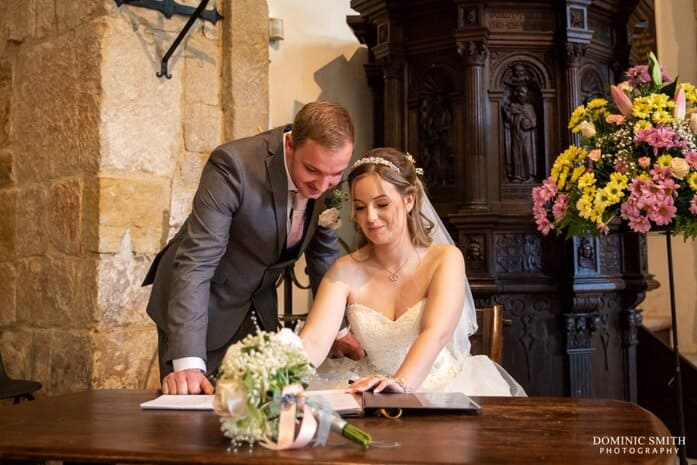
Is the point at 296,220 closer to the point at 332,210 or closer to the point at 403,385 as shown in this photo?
the point at 332,210

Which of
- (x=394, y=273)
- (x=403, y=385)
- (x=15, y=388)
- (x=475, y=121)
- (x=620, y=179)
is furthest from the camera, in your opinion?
(x=475, y=121)

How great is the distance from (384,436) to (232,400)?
0.32 metres

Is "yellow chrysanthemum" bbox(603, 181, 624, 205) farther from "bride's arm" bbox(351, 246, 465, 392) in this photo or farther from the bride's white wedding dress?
the bride's white wedding dress

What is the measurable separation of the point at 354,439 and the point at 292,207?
1325 millimetres

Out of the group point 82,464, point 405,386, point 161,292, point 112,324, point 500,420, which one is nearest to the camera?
point 82,464

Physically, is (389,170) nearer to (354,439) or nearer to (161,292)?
(161,292)

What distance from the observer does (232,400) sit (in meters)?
1.33

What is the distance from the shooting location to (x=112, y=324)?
3.11m

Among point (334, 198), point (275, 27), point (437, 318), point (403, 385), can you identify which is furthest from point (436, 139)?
point (403, 385)

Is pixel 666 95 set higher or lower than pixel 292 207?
higher

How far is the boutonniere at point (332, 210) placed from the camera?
8.40ft

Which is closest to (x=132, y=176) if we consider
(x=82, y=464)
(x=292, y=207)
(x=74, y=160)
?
(x=74, y=160)

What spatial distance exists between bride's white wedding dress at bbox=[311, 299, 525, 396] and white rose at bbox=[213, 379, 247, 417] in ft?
3.59

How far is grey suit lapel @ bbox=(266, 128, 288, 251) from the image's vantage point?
8.14 ft
